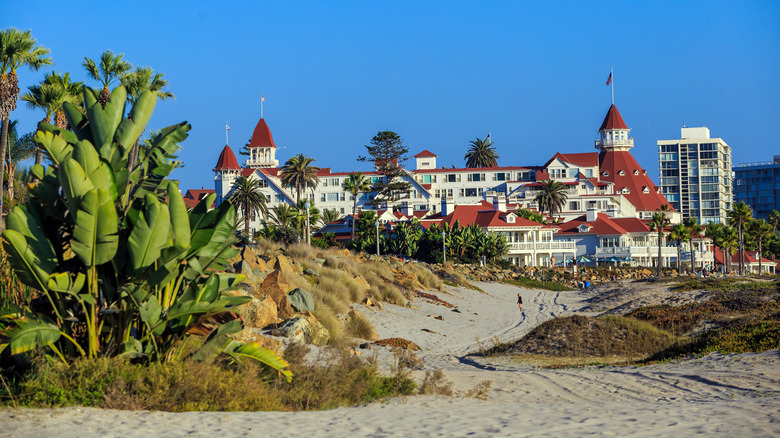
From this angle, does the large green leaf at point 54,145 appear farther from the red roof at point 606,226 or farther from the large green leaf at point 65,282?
the red roof at point 606,226

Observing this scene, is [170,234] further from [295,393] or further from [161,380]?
[295,393]

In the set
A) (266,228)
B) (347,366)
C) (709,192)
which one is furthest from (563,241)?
(709,192)

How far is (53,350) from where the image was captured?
10.9m

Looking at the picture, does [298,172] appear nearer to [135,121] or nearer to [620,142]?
[620,142]

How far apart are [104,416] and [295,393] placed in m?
2.87

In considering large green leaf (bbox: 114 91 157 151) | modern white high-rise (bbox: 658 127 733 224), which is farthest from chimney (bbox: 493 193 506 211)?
modern white high-rise (bbox: 658 127 733 224)

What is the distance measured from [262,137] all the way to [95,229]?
122323 mm

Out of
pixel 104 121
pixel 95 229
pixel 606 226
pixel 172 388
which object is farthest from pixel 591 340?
pixel 606 226

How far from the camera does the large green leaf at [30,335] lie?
10141 mm

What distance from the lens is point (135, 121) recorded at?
12.0 meters

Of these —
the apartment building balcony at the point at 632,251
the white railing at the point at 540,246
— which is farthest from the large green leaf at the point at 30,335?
the apartment building balcony at the point at 632,251

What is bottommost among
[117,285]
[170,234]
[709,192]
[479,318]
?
[479,318]

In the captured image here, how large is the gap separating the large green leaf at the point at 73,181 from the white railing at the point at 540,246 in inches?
2799

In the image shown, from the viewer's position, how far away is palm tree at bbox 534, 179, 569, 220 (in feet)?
340
